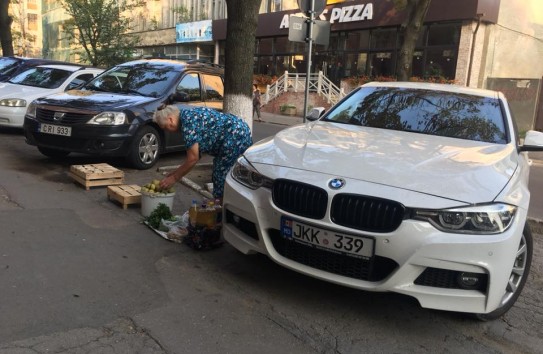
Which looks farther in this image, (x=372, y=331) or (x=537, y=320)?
(x=537, y=320)

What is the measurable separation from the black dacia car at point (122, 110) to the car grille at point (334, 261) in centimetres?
424

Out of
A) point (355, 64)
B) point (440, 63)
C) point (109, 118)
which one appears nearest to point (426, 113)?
point (109, 118)

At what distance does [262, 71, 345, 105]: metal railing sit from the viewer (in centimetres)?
2428

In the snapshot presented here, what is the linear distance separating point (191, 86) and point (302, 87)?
701 inches

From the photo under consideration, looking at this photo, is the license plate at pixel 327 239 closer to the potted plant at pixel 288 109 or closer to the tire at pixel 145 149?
the tire at pixel 145 149

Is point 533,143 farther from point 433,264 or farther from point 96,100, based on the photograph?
point 96,100

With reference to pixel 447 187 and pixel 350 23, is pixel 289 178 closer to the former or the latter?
pixel 447 187

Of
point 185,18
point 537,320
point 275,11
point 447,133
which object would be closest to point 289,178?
point 447,133

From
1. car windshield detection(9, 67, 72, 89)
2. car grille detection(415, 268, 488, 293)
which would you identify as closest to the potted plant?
car windshield detection(9, 67, 72, 89)

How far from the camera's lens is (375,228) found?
3.01m

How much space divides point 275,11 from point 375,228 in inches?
1115

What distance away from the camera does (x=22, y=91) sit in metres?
10.2

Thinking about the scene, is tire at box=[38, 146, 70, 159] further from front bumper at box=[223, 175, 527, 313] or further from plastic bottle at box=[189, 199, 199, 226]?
front bumper at box=[223, 175, 527, 313]

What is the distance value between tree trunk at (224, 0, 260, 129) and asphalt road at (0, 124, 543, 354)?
2.62m
